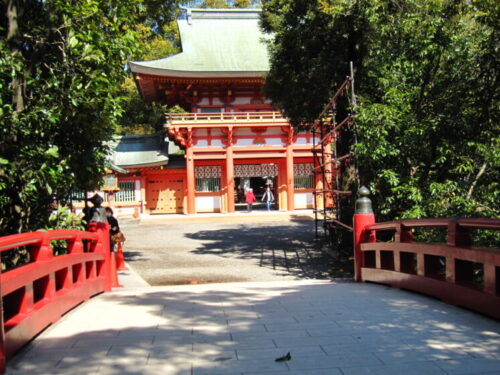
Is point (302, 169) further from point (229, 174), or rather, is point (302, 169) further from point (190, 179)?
point (190, 179)

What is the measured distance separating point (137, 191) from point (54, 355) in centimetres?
2018

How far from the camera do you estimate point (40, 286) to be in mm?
4328

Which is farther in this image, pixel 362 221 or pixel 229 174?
pixel 229 174

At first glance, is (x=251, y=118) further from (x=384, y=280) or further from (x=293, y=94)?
(x=384, y=280)

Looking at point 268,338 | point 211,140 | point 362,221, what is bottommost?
point 268,338

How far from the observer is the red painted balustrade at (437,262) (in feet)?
13.0

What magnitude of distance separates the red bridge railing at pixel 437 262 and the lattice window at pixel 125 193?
17613mm

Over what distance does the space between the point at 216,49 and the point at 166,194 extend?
7543 mm

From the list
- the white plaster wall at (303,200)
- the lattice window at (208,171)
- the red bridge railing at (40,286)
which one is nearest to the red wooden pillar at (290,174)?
the white plaster wall at (303,200)

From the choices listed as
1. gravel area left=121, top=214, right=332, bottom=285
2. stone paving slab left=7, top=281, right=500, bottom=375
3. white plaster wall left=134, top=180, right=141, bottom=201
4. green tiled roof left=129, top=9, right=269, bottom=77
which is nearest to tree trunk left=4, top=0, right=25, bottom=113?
stone paving slab left=7, top=281, right=500, bottom=375

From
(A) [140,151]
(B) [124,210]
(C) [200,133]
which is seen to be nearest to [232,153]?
(C) [200,133]

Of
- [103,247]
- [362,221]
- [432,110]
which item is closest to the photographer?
[103,247]

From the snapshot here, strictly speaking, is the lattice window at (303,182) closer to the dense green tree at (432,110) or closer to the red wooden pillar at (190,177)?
the red wooden pillar at (190,177)

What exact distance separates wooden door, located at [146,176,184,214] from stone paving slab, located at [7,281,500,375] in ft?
60.1
